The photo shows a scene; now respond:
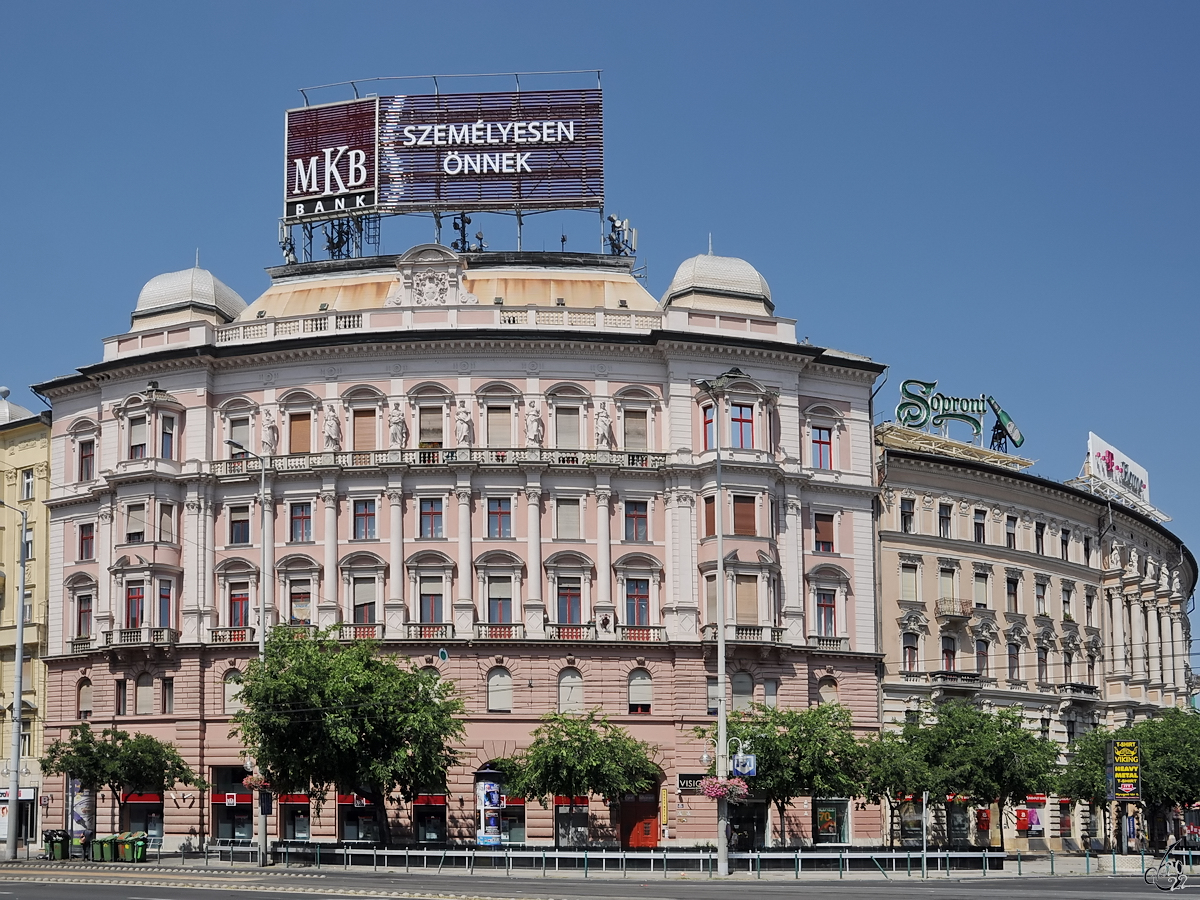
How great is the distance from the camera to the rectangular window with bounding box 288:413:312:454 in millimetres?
83625

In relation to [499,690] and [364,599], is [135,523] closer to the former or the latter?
[364,599]

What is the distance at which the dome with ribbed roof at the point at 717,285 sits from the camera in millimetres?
85625

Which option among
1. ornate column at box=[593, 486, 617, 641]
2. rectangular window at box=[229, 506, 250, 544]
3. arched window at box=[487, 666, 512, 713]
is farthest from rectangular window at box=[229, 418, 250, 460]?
ornate column at box=[593, 486, 617, 641]

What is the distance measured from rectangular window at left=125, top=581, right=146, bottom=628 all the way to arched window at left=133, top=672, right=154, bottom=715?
266cm

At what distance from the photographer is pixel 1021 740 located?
78312mm

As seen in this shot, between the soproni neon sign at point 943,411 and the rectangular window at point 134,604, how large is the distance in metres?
44.9

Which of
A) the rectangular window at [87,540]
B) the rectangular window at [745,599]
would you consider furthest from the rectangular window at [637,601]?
the rectangular window at [87,540]

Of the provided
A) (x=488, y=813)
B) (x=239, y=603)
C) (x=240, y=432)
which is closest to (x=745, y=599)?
(x=488, y=813)

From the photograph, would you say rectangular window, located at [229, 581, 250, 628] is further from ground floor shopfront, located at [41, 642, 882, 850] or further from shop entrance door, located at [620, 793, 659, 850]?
shop entrance door, located at [620, 793, 659, 850]

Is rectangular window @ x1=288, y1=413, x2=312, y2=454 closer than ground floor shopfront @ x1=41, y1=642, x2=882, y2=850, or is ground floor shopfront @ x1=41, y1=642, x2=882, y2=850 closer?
ground floor shopfront @ x1=41, y1=642, x2=882, y2=850

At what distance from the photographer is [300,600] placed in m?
81.9

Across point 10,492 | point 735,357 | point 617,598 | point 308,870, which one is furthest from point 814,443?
point 10,492

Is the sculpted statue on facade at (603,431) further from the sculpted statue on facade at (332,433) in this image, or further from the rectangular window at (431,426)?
the sculpted statue on facade at (332,433)

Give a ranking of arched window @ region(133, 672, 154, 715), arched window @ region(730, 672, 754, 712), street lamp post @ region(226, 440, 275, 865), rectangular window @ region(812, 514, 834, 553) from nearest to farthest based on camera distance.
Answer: street lamp post @ region(226, 440, 275, 865), arched window @ region(730, 672, 754, 712), arched window @ region(133, 672, 154, 715), rectangular window @ region(812, 514, 834, 553)
